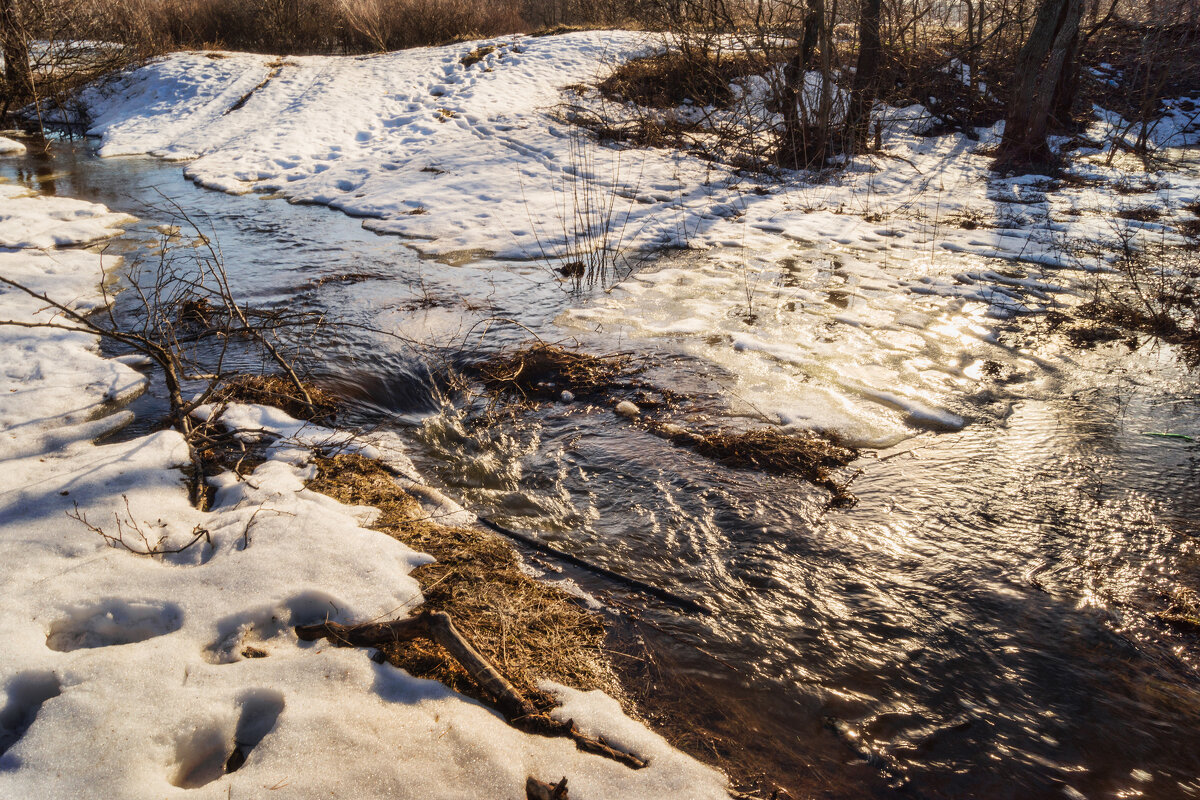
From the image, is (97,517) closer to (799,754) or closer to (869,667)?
(799,754)

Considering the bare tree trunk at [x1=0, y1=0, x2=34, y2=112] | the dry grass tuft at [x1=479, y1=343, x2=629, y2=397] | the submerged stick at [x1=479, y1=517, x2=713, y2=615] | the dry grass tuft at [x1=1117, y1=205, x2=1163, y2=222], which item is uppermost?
the bare tree trunk at [x1=0, y1=0, x2=34, y2=112]

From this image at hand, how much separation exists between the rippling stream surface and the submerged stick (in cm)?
7

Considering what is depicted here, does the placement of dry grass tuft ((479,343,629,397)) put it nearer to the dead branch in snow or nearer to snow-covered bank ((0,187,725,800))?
snow-covered bank ((0,187,725,800))

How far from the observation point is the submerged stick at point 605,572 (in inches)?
109

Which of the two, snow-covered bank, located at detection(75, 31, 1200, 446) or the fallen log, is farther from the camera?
snow-covered bank, located at detection(75, 31, 1200, 446)

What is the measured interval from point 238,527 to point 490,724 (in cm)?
150

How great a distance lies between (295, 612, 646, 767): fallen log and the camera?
2.11 m

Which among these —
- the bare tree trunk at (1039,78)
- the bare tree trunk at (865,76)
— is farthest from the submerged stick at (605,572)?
the bare tree trunk at (1039,78)

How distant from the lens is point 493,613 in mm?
2584

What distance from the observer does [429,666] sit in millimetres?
2285

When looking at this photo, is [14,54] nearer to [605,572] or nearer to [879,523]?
[605,572]

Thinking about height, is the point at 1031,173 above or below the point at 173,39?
below

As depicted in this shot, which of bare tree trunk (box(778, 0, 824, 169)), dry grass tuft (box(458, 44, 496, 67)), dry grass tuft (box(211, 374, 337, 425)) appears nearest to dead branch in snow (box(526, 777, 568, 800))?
dry grass tuft (box(211, 374, 337, 425))

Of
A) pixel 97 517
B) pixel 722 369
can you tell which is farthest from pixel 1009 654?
pixel 97 517
